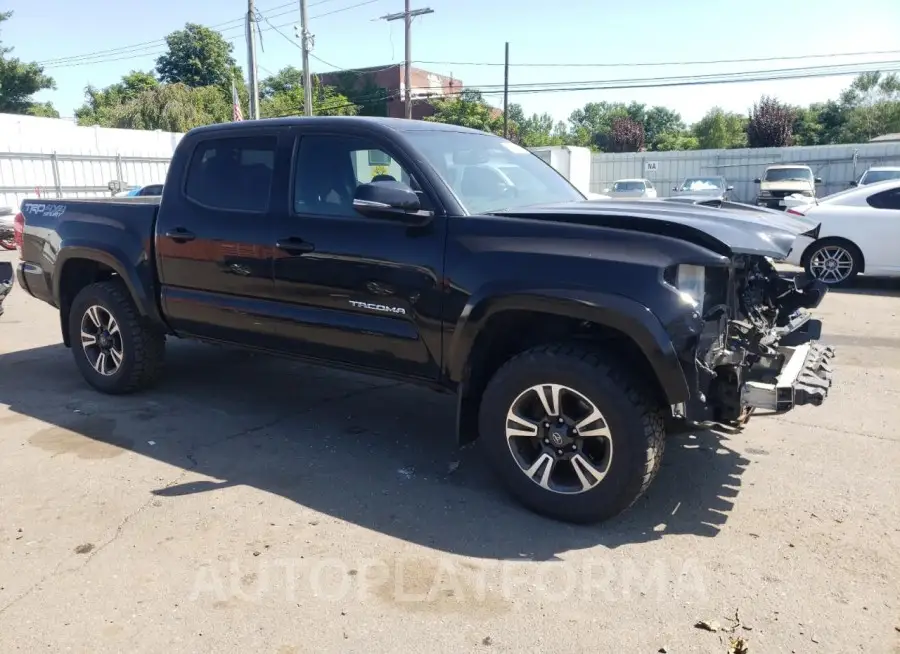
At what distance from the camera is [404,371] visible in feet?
13.7

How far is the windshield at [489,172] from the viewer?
4.15 m

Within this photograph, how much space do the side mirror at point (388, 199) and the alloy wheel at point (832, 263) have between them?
8411 mm

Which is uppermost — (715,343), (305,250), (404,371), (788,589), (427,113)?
(427,113)

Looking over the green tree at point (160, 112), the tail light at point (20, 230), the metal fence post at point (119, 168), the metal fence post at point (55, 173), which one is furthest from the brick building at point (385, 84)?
the tail light at point (20, 230)

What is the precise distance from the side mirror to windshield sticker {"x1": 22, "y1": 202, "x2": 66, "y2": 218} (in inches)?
124

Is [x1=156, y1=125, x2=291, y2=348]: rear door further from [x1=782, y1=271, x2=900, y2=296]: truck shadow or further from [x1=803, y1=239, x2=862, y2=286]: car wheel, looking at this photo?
[x1=803, y1=239, x2=862, y2=286]: car wheel

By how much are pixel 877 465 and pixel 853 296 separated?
6.48 meters

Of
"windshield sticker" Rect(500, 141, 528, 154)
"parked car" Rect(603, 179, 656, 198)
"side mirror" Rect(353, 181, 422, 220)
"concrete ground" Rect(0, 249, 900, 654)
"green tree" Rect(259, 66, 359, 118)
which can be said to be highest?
"green tree" Rect(259, 66, 359, 118)

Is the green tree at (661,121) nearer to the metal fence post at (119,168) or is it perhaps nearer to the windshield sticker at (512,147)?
the metal fence post at (119,168)

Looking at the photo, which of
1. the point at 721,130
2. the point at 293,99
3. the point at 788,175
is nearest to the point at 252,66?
the point at 788,175

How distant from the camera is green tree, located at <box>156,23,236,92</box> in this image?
62219mm

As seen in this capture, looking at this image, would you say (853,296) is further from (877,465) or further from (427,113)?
(427,113)

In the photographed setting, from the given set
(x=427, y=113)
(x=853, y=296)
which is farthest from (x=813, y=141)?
(x=853, y=296)

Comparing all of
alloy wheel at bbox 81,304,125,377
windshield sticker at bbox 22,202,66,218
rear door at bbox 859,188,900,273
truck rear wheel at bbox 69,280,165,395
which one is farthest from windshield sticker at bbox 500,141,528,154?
rear door at bbox 859,188,900,273
